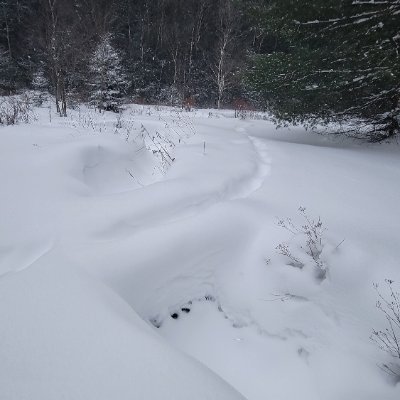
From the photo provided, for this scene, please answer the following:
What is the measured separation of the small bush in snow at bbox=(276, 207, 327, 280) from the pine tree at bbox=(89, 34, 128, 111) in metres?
13.6

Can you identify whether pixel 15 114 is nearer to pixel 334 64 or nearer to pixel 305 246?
pixel 334 64

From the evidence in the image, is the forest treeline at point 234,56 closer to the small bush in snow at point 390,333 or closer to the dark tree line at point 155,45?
the dark tree line at point 155,45

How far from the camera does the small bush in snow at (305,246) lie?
220 centimetres

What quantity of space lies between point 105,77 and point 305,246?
47.3 feet

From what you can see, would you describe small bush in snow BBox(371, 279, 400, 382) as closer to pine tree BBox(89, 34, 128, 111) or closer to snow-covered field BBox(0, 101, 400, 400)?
snow-covered field BBox(0, 101, 400, 400)

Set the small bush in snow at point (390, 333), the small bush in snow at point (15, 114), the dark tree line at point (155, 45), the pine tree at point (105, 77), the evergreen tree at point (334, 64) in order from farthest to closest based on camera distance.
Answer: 1. the dark tree line at point (155, 45)
2. the pine tree at point (105, 77)
3. the small bush in snow at point (15, 114)
4. the evergreen tree at point (334, 64)
5. the small bush in snow at point (390, 333)

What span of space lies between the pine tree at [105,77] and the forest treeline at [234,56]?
0.16ft

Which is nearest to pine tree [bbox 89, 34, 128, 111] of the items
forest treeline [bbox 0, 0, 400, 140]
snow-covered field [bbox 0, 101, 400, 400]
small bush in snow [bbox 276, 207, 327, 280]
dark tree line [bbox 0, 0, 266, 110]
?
forest treeline [bbox 0, 0, 400, 140]

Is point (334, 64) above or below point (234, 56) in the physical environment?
below

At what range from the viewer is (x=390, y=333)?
5.98 feet

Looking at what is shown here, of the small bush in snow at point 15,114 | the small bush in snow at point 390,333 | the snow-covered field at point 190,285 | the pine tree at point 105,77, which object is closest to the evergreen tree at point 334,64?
the snow-covered field at point 190,285

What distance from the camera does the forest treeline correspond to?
5395 mm

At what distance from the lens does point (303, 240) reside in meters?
2.41

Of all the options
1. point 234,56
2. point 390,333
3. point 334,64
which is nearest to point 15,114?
point 334,64
